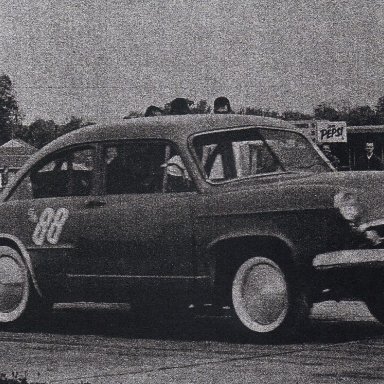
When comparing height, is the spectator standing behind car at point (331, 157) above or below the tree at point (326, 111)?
below

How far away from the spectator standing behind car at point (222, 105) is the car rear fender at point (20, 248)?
7.10 ft

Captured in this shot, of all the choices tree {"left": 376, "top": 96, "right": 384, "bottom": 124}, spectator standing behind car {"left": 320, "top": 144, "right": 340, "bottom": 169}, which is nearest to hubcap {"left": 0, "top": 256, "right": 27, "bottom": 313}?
spectator standing behind car {"left": 320, "top": 144, "right": 340, "bottom": 169}

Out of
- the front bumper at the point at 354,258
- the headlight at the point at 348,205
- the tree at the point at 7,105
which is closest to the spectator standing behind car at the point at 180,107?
the headlight at the point at 348,205

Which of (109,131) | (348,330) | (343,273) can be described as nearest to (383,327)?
(348,330)

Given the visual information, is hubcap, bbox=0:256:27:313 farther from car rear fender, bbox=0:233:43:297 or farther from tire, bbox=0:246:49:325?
car rear fender, bbox=0:233:43:297

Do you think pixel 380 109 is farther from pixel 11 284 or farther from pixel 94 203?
pixel 94 203

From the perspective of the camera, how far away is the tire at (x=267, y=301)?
Result: 8.44 m

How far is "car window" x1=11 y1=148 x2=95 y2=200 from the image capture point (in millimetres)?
9852

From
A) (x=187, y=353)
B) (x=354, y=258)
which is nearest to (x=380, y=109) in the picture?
(x=354, y=258)

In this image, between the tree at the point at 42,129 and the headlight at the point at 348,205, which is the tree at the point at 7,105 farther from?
the headlight at the point at 348,205

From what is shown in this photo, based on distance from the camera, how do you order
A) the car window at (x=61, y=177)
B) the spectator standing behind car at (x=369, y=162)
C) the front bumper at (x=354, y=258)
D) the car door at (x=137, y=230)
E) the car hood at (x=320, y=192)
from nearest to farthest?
1. the front bumper at (x=354, y=258)
2. the car hood at (x=320, y=192)
3. the car door at (x=137, y=230)
4. the car window at (x=61, y=177)
5. the spectator standing behind car at (x=369, y=162)

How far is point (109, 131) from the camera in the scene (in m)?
9.77

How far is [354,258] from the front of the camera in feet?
26.9

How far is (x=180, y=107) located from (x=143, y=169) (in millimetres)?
1460
